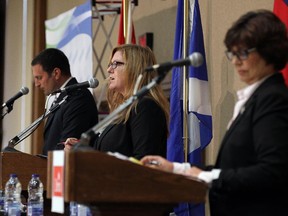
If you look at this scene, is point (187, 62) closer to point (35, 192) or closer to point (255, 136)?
point (255, 136)

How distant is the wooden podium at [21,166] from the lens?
12.4ft

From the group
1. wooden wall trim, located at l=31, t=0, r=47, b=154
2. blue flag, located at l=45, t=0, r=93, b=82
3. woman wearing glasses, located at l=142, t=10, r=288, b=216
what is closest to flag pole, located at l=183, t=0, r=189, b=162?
blue flag, located at l=45, t=0, r=93, b=82

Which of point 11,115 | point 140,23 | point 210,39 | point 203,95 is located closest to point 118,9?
point 140,23

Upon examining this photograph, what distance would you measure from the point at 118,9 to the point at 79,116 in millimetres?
2185

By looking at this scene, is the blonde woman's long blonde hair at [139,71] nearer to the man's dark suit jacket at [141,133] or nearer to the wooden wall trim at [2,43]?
the man's dark suit jacket at [141,133]

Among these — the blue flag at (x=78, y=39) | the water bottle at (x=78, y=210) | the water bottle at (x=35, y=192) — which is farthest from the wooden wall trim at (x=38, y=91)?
the water bottle at (x=78, y=210)

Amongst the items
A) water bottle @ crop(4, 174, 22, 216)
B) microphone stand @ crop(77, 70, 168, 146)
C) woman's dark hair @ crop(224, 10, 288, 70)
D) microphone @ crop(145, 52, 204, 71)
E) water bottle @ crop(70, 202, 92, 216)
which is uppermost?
woman's dark hair @ crop(224, 10, 288, 70)

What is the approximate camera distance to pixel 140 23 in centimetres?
593

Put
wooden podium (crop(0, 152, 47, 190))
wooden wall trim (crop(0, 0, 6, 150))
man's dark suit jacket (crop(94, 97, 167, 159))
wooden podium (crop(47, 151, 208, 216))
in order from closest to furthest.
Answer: wooden podium (crop(47, 151, 208, 216)), man's dark suit jacket (crop(94, 97, 167, 159)), wooden podium (crop(0, 152, 47, 190)), wooden wall trim (crop(0, 0, 6, 150))

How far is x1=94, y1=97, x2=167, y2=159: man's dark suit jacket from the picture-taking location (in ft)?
10.0

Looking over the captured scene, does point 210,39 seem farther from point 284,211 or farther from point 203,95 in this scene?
point 284,211

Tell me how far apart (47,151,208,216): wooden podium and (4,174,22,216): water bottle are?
1.22 meters

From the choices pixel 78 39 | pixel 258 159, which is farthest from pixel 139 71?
pixel 78 39

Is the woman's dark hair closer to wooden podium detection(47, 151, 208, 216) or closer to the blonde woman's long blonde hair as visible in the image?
wooden podium detection(47, 151, 208, 216)
